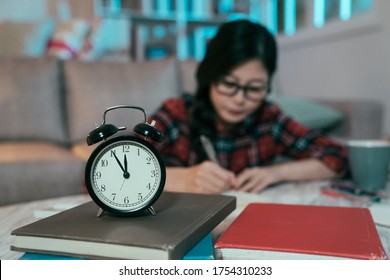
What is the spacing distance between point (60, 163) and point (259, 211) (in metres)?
1.04

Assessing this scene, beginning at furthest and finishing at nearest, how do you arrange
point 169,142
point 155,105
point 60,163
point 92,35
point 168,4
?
point 168,4 < point 92,35 < point 155,105 < point 60,163 < point 169,142

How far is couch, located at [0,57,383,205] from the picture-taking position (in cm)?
162

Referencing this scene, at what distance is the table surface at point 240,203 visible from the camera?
1.73 feet

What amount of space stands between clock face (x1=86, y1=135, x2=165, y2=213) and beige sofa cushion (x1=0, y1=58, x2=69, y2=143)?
53.6 inches

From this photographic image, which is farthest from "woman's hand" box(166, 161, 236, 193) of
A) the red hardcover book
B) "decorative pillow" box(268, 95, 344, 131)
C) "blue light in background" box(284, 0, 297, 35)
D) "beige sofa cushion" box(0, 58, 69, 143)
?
"blue light in background" box(284, 0, 297, 35)

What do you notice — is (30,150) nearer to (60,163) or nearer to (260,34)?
(60,163)

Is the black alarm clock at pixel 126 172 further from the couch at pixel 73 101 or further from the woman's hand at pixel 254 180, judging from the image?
the couch at pixel 73 101

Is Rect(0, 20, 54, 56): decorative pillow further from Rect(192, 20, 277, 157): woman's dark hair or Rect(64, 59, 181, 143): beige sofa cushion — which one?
Rect(192, 20, 277, 157): woman's dark hair

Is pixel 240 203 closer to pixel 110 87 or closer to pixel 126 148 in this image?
pixel 126 148

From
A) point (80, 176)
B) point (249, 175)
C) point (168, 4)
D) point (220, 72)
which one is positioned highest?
point (168, 4)

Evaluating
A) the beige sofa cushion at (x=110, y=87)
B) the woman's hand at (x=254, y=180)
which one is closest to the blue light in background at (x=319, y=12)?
the beige sofa cushion at (x=110, y=87)

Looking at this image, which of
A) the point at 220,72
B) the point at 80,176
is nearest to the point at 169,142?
the point at 220,72

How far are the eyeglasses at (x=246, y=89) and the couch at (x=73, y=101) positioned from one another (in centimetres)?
68

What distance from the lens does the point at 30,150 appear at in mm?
1540
